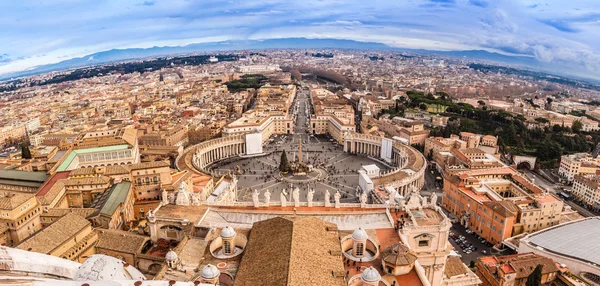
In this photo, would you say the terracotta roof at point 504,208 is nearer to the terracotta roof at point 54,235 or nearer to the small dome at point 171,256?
the small dome at point 171,256

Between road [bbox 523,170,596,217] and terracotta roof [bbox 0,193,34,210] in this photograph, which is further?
road [bbox 523,170,596,217]

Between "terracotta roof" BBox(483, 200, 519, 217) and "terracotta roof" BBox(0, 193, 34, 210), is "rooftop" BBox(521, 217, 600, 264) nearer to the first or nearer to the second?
"terracotta roof" BBox(483, 200, 519, 217)

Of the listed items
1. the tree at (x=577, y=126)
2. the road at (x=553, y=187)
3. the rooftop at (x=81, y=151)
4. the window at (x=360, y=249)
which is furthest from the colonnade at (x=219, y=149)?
the tree at (x=577, y=126)

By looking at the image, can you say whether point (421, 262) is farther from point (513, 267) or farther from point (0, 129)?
point (0, 129)

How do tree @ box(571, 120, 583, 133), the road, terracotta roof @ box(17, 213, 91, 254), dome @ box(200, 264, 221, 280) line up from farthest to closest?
tree @ box(571, 120, 583, 133) → the road → terracotta roof @ box(17, 213, 91, 254) → dome @ box(200, 264, 221, 280)

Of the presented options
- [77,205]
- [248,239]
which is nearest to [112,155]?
[77,205]

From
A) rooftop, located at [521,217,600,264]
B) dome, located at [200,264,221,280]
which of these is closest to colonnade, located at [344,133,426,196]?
rooftop, located at [521,217,600,264]
